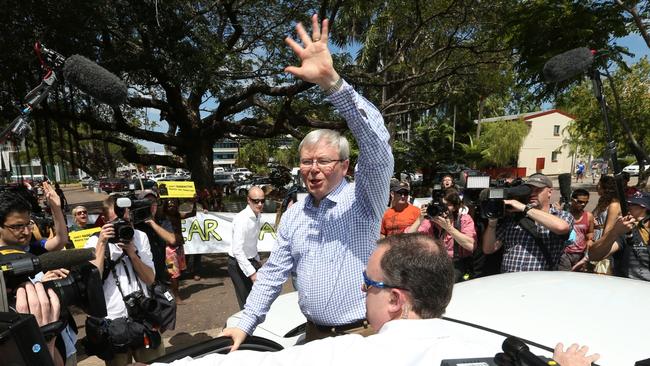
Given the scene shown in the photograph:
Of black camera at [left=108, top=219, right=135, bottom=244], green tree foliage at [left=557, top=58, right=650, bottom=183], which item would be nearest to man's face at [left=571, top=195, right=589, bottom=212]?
black camera at [left=108, top=219, right=135, bottom=244]

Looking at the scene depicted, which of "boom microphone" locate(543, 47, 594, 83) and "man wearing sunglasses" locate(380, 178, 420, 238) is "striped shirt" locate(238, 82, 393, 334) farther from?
"man wearing sunglasses" locate(380, 178, 420, 238)

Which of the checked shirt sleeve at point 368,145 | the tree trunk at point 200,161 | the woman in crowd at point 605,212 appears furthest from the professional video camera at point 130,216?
the tree trunk at point 200,161

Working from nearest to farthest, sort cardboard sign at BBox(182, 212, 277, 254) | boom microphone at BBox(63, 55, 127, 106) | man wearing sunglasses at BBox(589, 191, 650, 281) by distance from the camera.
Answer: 1. boom microphone at BBox(63, 55, 127, 106)
2. man wearing sunglasses at BBox(589, 191, 650, 281)
3. cardboard sign at BBox(182, 212, 277, 254)

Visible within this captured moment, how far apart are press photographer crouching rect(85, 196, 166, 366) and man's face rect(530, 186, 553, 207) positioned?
3.01 meters

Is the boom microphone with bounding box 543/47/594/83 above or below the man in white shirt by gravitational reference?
above

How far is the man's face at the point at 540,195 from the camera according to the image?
10.5ft

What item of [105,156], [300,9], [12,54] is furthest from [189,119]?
[105,156]

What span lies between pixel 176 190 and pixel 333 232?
12.8 feet

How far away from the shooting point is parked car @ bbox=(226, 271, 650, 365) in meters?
1.48

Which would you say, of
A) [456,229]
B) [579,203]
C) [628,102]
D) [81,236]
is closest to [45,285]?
[81,236]

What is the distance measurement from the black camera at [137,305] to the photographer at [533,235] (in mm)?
2715

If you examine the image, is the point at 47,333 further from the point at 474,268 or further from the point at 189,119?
the point at 189,119

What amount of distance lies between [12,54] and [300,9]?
21.1 feet

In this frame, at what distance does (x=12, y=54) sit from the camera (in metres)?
6.26
